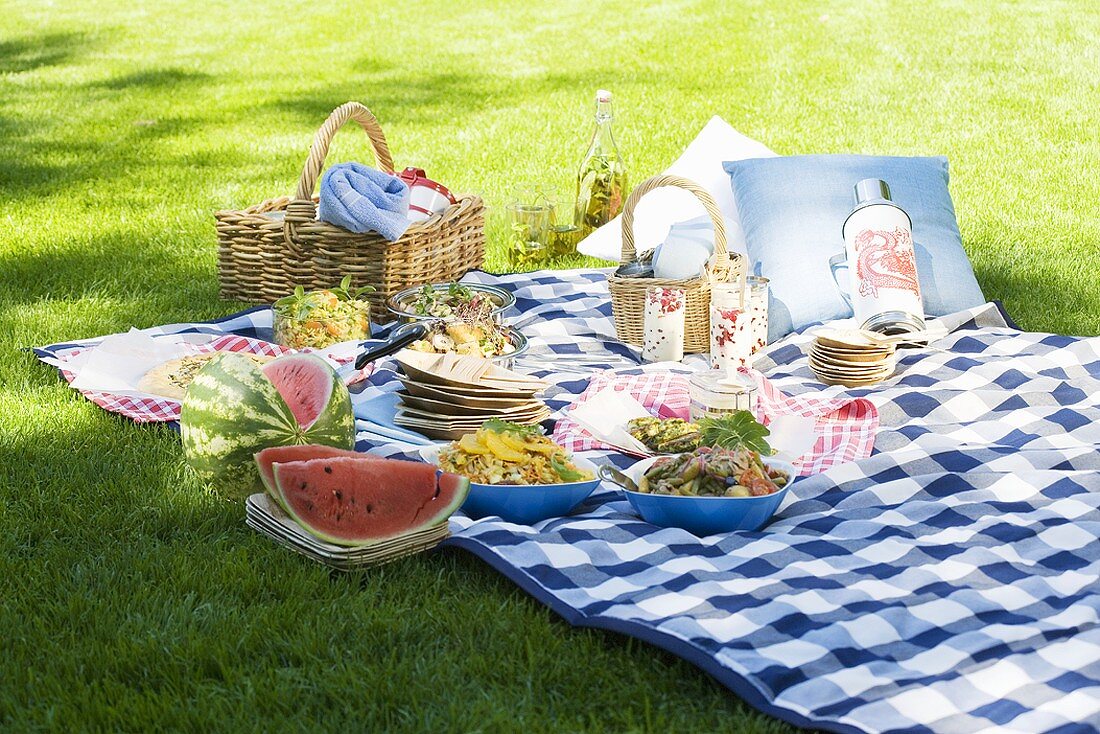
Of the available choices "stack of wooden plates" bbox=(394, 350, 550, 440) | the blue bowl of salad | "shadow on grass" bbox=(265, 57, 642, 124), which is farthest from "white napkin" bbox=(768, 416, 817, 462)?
"shadow on grass" bbox=(265, 57, 642, 124)

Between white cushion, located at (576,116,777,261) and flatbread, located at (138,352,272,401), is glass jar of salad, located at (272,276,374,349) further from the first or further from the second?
white cushion, located at (576,116,777,261)

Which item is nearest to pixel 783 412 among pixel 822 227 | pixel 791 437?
pixel 791 437

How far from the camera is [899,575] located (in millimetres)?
2678

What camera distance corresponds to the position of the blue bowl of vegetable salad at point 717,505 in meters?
2.86

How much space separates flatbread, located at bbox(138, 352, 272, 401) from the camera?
3.82 metres

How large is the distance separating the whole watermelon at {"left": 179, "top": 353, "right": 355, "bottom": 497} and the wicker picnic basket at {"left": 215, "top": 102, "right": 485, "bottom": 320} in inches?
60.1

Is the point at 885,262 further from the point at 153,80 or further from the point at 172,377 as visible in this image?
the point at 153,80

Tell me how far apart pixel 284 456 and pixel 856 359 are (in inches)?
76.4

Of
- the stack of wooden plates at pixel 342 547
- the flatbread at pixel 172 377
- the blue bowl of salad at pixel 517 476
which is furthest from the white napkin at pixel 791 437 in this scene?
the flatbread at pixel 172 377

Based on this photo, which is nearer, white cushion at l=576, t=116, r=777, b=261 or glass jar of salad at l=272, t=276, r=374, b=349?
glass jar of salad at l=272, t=276, r=374, b=349

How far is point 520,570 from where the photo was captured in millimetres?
2684

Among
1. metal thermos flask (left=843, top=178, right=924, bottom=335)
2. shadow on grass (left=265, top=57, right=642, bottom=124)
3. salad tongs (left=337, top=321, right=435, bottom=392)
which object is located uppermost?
shadow on grass (left=265, top=57, right=642, bottom=124)

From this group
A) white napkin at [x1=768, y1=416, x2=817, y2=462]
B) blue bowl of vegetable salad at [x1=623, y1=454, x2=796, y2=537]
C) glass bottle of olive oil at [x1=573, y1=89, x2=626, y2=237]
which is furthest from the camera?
glass bottle of olive oil at [x1=573, y1=89, x2=626, y2=237]

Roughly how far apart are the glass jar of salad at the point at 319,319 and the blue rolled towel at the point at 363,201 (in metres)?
0.26
